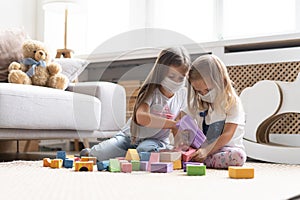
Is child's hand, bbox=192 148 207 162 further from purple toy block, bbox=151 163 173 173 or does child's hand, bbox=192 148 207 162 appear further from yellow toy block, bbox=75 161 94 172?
yellow toy block, bbox=75 161 94 172

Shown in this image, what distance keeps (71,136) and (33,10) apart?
1397 mm

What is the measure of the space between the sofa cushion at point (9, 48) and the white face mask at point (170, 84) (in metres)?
0.94

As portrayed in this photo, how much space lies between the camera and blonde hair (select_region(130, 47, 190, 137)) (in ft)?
4.43

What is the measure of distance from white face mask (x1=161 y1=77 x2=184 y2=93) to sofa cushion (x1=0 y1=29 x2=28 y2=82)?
37.1 inches

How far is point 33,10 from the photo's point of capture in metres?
2.94

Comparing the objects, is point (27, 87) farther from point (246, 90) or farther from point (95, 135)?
point (246, 90)

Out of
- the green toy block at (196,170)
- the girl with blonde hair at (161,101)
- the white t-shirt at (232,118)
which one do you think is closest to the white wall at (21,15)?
the girl with blonde hair at (161,101)

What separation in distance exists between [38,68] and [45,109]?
0.34 meters

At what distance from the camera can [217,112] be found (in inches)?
56.1

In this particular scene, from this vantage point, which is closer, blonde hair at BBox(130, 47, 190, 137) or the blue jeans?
blonde hair at BBox(130, 47, 190, 137)

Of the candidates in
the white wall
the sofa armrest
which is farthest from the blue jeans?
the white wall

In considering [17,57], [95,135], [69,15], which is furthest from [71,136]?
[69,15]

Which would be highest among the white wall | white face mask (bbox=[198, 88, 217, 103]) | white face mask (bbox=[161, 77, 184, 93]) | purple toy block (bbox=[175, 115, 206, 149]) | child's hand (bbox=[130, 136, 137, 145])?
the white wall

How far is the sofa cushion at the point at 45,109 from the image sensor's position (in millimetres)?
1587
